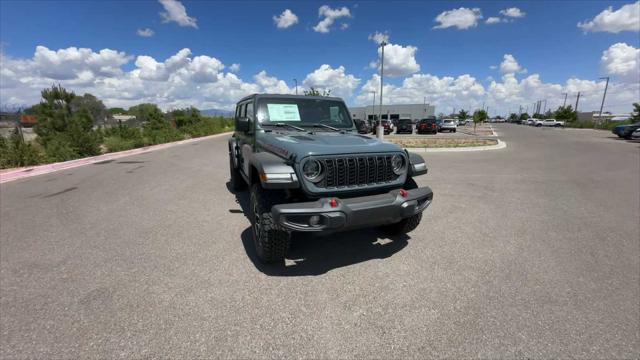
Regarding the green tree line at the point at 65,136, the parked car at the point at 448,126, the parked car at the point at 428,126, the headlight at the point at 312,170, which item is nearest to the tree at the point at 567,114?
the parked car at the point at 448,126

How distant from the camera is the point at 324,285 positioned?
9.16 feet

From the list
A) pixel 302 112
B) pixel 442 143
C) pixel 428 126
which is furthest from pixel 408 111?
pixel 302 112

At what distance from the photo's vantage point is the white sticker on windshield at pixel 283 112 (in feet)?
13.4

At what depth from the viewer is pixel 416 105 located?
→ 8238cm

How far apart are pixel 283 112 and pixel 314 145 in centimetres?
148

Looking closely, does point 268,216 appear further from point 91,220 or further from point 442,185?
point 442,185

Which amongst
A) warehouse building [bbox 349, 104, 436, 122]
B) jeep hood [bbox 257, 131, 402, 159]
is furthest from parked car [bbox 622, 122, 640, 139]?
warehouse building [bbox 349, 104, 436, 122]

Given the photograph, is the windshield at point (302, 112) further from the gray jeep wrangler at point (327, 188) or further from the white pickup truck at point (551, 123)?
the white pickup truck at point (551, 123)

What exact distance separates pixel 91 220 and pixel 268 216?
3767mm

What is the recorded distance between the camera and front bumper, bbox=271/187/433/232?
8.14ft

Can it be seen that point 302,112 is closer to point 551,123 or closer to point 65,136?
point 65,136

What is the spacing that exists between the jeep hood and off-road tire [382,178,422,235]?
0.50 m

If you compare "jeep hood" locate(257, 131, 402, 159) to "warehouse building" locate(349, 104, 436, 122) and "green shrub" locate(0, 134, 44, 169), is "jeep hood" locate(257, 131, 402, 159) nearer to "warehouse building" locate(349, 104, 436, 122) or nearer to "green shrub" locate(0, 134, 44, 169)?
"green shrub" locate(0, 134, 44, 169)

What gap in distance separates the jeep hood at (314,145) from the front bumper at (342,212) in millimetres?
509
